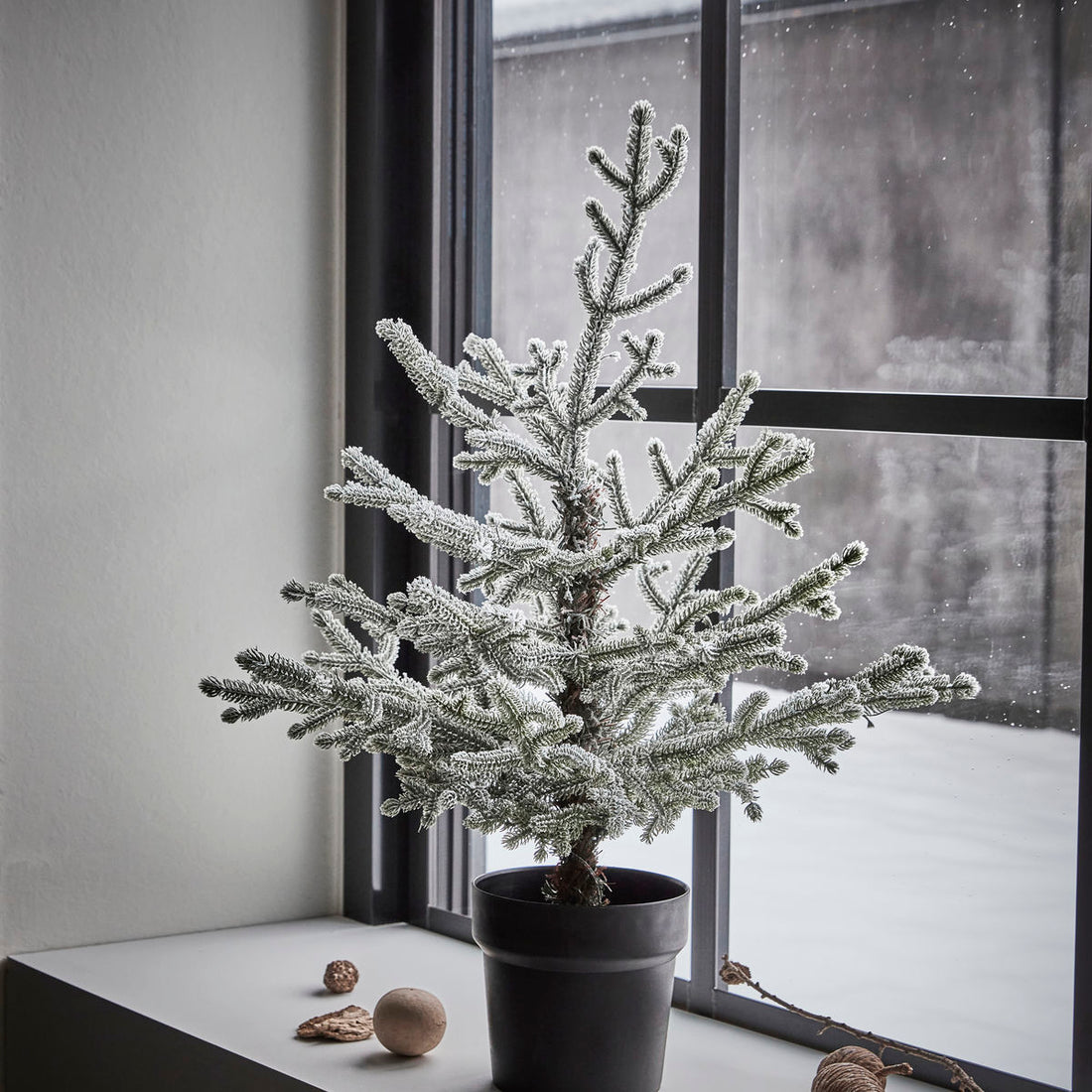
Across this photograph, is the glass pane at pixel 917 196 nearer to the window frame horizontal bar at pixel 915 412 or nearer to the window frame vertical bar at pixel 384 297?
the window frame horizontal bar at pixel 915 412

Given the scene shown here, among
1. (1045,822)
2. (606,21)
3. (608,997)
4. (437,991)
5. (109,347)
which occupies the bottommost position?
(437,991)

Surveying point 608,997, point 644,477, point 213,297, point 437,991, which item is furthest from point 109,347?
point 608,997

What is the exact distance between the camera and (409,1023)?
74.5 inches

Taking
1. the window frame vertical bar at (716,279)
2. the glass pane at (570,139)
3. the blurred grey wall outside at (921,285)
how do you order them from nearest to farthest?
the blurred grey wall outside at (921,285)
the window frame vertical bar at (716,279)
the glass pane at (570,139)

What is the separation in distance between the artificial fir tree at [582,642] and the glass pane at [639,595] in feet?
1.42

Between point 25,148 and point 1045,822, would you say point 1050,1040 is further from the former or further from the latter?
point 25,148

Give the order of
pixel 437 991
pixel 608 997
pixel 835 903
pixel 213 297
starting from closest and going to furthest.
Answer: pixel 608 997, pixel 835 903, pixel 437 991, pixel 213 297

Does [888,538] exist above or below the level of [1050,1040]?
above

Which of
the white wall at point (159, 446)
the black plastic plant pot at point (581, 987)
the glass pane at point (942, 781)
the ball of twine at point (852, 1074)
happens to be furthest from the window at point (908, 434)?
the white wall at point (159, 446)

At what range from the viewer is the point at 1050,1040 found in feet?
5.68

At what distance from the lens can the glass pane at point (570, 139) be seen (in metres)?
2.14

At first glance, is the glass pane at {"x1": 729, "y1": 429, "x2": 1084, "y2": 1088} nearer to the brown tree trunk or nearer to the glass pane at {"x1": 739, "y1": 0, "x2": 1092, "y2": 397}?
the glass pane at {"x1": 739, "y1": 0, "x2": 1092, "y2": 397}

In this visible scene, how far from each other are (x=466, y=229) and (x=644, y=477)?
1.91ft

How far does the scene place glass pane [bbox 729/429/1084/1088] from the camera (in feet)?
5.66
